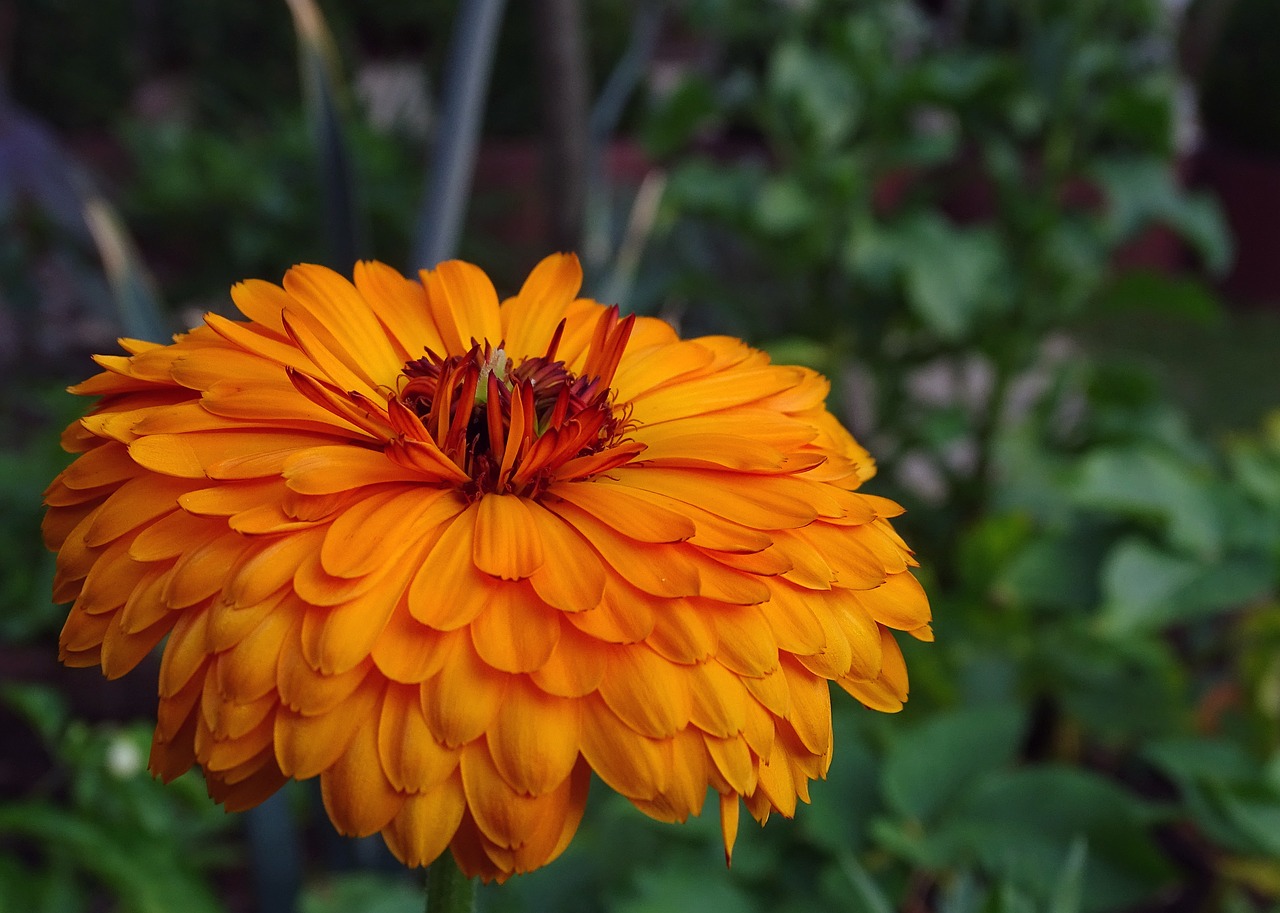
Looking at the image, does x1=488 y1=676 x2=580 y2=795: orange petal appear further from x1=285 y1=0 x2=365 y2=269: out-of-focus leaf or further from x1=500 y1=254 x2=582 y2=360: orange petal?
x1=285 y1=0 x2=365 y2=269: out-of-focus leaf

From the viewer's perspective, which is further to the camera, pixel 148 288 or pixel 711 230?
pixel 711 230

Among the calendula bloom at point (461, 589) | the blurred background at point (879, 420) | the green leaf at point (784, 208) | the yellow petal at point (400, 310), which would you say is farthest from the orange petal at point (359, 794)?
the green leaf at point (784, 208)

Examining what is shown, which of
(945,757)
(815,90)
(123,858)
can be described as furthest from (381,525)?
(815,90)

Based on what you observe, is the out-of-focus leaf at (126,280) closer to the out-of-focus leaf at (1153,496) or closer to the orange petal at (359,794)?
the orange petal at (359,794)

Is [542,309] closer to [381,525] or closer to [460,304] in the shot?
[460,304]

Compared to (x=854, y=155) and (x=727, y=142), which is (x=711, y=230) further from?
(x=727, y=142)

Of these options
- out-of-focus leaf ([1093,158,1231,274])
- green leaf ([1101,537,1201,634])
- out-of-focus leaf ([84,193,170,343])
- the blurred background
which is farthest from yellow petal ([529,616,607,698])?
out-of-focus leaf ([1093,158,1231,274])

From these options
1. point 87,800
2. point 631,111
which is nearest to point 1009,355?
point 87,800
